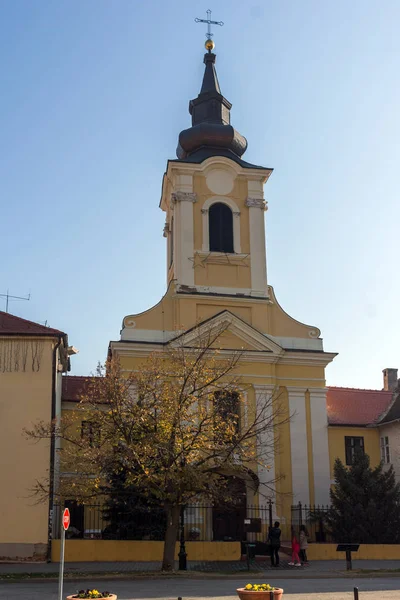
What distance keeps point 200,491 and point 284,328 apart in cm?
1456

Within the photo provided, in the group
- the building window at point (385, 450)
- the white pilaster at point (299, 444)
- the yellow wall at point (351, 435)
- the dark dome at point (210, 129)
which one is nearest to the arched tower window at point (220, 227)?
the dark dome at point (210, 129)

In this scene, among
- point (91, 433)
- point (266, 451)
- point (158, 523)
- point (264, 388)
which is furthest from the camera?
point (264, 388)

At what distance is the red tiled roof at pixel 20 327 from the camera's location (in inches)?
1035

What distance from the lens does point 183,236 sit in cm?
3469

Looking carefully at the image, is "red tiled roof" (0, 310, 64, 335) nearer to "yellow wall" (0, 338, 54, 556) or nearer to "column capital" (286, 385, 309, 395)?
"yellow wall" (0, 338, 54, 556)

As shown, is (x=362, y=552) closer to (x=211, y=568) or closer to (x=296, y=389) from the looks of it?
(x=211, y=568)

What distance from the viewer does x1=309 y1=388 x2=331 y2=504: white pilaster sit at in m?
32.5

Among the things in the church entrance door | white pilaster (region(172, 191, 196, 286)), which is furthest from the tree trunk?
white pilaster (region(172, 191, 196, 286))

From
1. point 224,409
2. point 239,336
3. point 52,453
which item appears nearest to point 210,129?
point 239,336

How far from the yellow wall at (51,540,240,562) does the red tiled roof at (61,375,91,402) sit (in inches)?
377

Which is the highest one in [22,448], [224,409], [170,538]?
[224,409]

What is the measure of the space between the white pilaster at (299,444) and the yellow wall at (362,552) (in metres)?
5.49

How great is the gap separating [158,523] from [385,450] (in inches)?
520

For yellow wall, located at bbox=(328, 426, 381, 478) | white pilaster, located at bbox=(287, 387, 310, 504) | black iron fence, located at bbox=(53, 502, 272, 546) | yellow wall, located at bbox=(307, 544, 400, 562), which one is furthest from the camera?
yellow wall, located at bbox=(328, 426, 381, 478)
